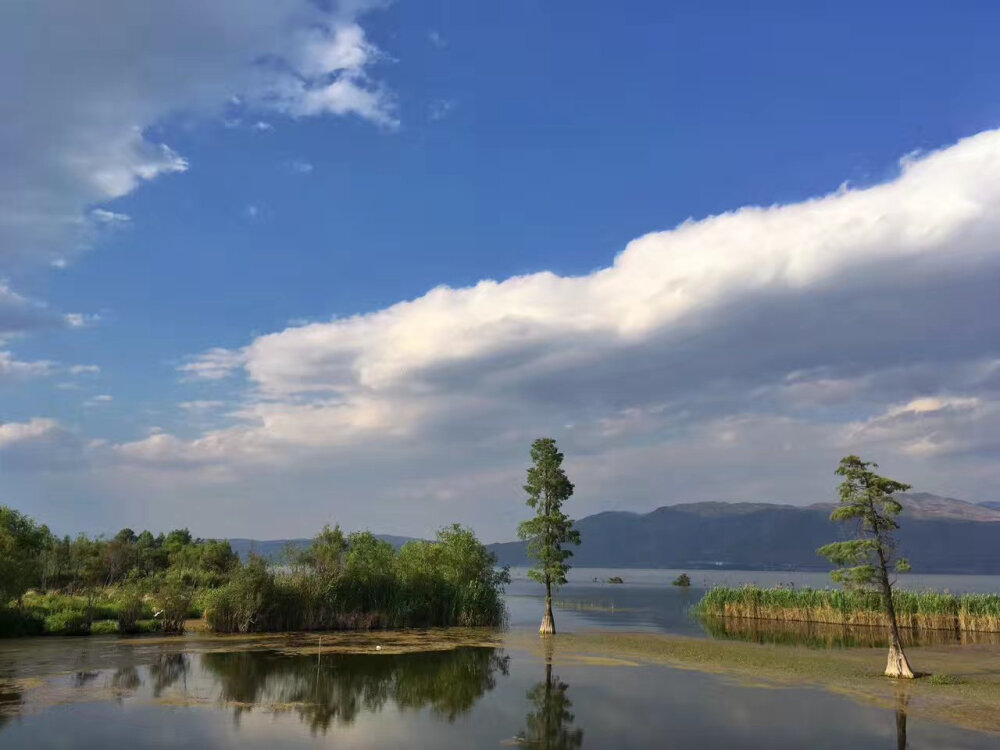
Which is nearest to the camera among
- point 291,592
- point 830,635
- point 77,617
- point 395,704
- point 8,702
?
point 8,702

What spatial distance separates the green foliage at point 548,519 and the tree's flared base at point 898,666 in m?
20.0

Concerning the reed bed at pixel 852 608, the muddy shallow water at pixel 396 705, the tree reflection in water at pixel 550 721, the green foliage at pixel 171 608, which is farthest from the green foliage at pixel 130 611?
the reed bed at pixel 852 608

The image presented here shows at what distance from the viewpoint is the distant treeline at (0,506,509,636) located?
3919 cm

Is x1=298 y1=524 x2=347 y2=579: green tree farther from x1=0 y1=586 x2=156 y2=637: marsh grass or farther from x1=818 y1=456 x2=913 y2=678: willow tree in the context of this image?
x1=818 y1=456 x2=913 y2=678: willow tree

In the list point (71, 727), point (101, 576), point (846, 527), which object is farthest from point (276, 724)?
point (101, 576)

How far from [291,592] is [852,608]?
43.9m

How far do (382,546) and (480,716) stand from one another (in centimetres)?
3379

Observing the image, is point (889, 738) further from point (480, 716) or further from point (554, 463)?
point (554, 463)

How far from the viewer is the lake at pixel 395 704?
18.0 metres

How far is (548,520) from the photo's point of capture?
4584 cm

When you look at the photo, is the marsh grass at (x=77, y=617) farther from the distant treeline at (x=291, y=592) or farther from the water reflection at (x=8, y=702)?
the water reflection at (x=8, y=702)

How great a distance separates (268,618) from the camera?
42.3 metres

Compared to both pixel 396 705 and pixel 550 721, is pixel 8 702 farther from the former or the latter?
pixel 550 721

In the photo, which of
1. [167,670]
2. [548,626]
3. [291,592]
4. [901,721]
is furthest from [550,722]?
[291,592]
